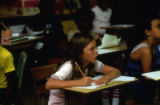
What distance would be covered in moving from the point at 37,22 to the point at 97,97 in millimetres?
2826

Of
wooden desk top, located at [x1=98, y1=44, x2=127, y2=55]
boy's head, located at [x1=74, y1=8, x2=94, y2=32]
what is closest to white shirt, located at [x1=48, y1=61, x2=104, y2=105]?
wooden desk top, located at [x1=98, y1=44, x2=127, y2=55]

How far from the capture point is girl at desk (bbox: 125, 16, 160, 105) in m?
3.00

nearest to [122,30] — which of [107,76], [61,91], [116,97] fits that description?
[116,97]

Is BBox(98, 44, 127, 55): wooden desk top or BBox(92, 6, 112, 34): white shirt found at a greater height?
BBox(92, 6, 112, 34): white shirt

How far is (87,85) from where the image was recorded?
7.28 ft

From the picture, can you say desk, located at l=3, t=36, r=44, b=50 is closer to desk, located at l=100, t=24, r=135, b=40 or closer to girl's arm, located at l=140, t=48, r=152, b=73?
desk, located at l=100, t=24, r=135, b=40

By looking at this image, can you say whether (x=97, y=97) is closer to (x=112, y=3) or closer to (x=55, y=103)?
(x=55, y=103)

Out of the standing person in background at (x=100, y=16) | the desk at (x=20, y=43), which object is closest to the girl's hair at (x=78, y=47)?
the desk at (x=20, y=43)

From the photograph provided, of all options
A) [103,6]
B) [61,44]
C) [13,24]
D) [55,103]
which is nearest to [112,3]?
[103,6]

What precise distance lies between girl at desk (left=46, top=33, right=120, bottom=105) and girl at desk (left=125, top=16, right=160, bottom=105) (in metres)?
0.52

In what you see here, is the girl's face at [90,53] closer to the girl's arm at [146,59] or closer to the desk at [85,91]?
the desk at [85,91]

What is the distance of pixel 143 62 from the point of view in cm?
304

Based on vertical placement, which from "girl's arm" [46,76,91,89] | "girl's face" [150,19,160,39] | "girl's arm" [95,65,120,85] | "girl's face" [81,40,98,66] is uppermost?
"girl's face" [150,19,160,39]

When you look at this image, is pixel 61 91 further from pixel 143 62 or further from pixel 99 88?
pixel 143 62
